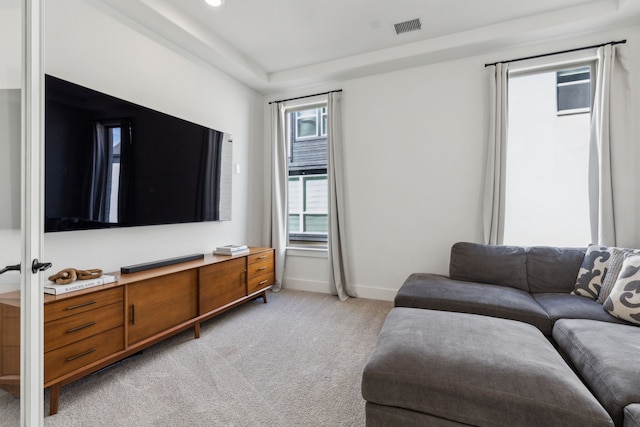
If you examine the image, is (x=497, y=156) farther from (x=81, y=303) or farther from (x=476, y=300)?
(x=81, y=303)

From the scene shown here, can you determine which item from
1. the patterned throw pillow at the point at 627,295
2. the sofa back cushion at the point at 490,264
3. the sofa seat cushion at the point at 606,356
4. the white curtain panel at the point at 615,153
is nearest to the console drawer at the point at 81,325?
the sofa seat cushion at the point at 606,356

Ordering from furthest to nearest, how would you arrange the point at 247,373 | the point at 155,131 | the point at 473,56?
the point at 473,56 < the point at 155,131 < the point at 247,373

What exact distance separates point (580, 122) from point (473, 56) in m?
1.21

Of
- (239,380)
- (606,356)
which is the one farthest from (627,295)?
(239,380)

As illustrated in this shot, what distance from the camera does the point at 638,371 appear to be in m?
1.17

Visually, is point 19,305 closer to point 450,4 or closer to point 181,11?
point 181,11

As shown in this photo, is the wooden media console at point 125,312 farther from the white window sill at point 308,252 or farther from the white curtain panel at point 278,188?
the white window sill at point 308,252

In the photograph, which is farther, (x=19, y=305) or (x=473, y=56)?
(x=473, y=56)

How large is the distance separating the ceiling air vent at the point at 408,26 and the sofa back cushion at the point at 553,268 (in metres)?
2.33

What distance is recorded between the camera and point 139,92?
2.49 metres

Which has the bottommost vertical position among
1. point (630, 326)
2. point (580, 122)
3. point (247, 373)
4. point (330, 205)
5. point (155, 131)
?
point (247, 373)

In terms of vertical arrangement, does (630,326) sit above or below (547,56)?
below

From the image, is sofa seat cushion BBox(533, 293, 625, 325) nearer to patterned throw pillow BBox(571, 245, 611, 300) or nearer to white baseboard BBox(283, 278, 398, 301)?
patterned throw pillow BBox(571, 245, 611, 300)

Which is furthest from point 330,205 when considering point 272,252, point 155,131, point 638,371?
point 638,371
